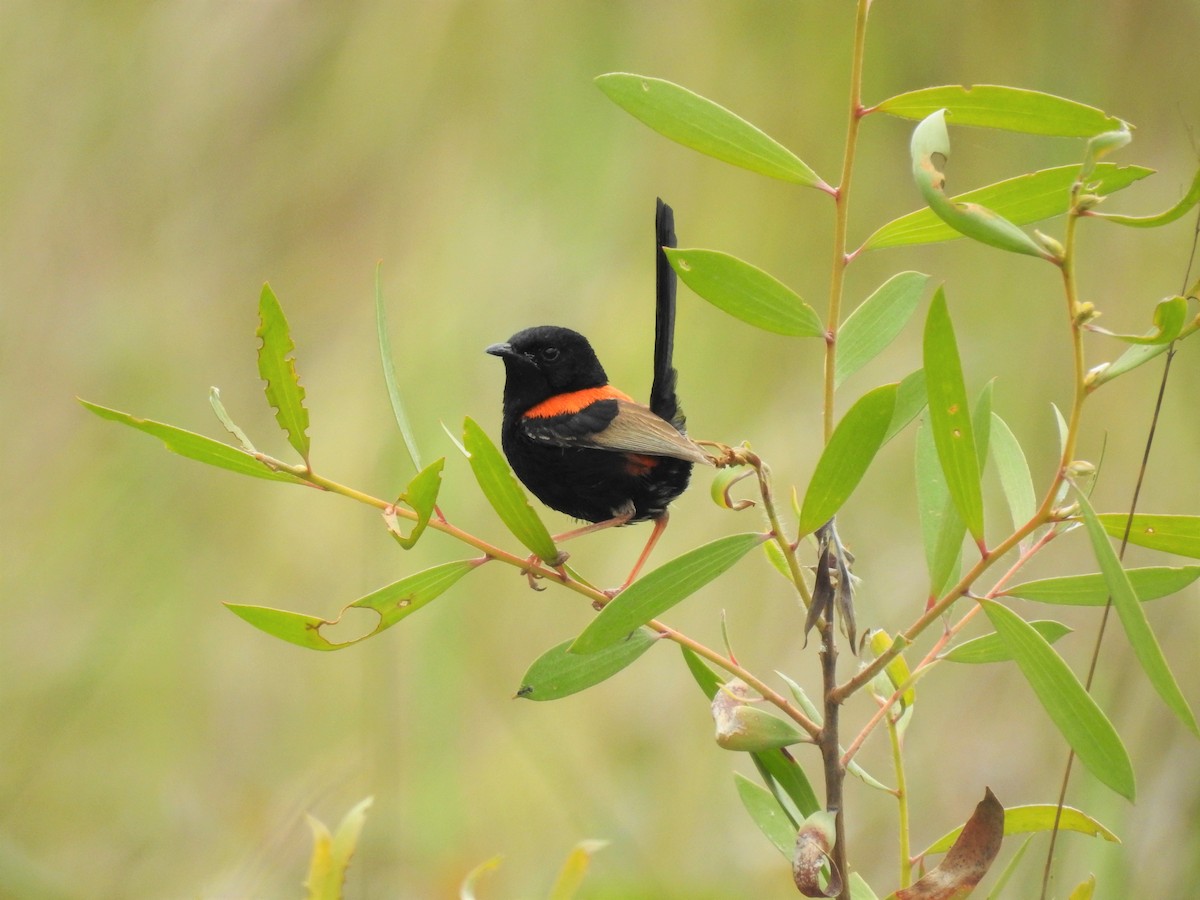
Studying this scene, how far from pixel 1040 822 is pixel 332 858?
517 millimetres

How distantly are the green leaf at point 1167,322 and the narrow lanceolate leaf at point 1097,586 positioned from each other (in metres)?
0.17

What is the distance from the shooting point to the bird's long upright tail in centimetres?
107

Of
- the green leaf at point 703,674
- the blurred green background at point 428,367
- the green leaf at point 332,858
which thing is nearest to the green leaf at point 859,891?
the green leaf at point 703,674

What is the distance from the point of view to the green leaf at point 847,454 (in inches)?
22.8

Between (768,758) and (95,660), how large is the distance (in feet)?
7.43

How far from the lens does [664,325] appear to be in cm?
120

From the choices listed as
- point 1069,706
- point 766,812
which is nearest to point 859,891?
point 766,812

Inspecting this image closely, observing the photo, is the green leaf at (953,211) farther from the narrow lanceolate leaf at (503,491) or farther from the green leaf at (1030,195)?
the narrow lanceolate leaf at (503,491)

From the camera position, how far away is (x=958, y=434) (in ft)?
1.88

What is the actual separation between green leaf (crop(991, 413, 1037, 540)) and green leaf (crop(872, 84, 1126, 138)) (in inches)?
9.7

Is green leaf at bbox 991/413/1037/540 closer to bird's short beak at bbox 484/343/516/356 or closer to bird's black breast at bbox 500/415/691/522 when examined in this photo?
bird's black breast at bbox 500/415/691/522

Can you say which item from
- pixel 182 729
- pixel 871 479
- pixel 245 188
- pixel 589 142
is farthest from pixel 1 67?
pixel 871 479

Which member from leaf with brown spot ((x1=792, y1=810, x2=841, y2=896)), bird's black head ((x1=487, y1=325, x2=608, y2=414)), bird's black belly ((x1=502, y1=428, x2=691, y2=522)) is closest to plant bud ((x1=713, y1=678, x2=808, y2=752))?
leaf with brown spot ((x1=792, y1=810, x2=841, y2=896))

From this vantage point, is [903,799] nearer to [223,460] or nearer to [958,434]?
[958,434]
